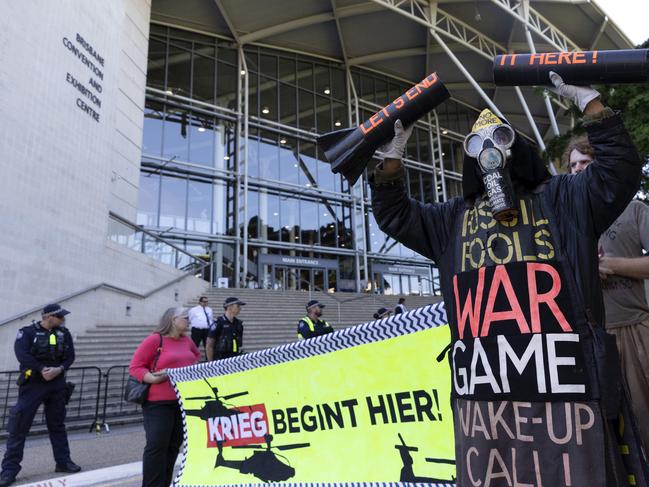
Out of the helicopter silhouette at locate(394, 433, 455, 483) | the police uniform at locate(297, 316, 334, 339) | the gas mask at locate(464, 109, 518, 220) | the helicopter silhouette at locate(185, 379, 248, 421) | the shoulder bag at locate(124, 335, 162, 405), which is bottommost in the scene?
the helicopter silhouette at locate(394, 433, 455, 483)

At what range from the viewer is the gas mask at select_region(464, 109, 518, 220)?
5.62 ft

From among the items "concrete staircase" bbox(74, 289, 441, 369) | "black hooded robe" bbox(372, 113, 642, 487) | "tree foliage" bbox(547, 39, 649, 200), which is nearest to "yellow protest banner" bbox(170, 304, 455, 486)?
"black hooded robe" bbox(372, 113, 642, 487)

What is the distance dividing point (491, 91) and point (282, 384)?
33676mm

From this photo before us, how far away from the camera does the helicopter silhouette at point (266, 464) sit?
11.1 feet

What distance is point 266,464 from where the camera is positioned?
11.5ft

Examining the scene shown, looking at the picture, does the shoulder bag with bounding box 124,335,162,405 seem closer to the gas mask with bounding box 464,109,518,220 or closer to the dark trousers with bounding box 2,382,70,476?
the dark trousers with bounding box 2,382,70,476

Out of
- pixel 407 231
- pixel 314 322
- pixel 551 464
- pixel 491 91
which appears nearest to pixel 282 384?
pixel 407 231

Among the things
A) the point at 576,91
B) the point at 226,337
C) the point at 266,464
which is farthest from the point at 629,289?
the point at 226,337

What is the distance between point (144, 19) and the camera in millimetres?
20969

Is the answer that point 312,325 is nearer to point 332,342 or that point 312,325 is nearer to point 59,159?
point 332,342

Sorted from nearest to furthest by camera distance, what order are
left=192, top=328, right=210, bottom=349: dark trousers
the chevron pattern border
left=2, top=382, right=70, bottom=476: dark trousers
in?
the chevron pattern border < left=2, top=382, right=70, bottom=476: dark trousers < left=192, top=328, right=210, bottom=349: dark trousers

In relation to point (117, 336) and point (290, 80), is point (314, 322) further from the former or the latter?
point (290, 80)

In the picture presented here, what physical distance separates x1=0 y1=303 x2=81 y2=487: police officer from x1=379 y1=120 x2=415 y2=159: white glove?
17.2 feet

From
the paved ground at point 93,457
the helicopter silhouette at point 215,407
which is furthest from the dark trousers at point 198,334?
the helicopter silhouette at point 215,407
